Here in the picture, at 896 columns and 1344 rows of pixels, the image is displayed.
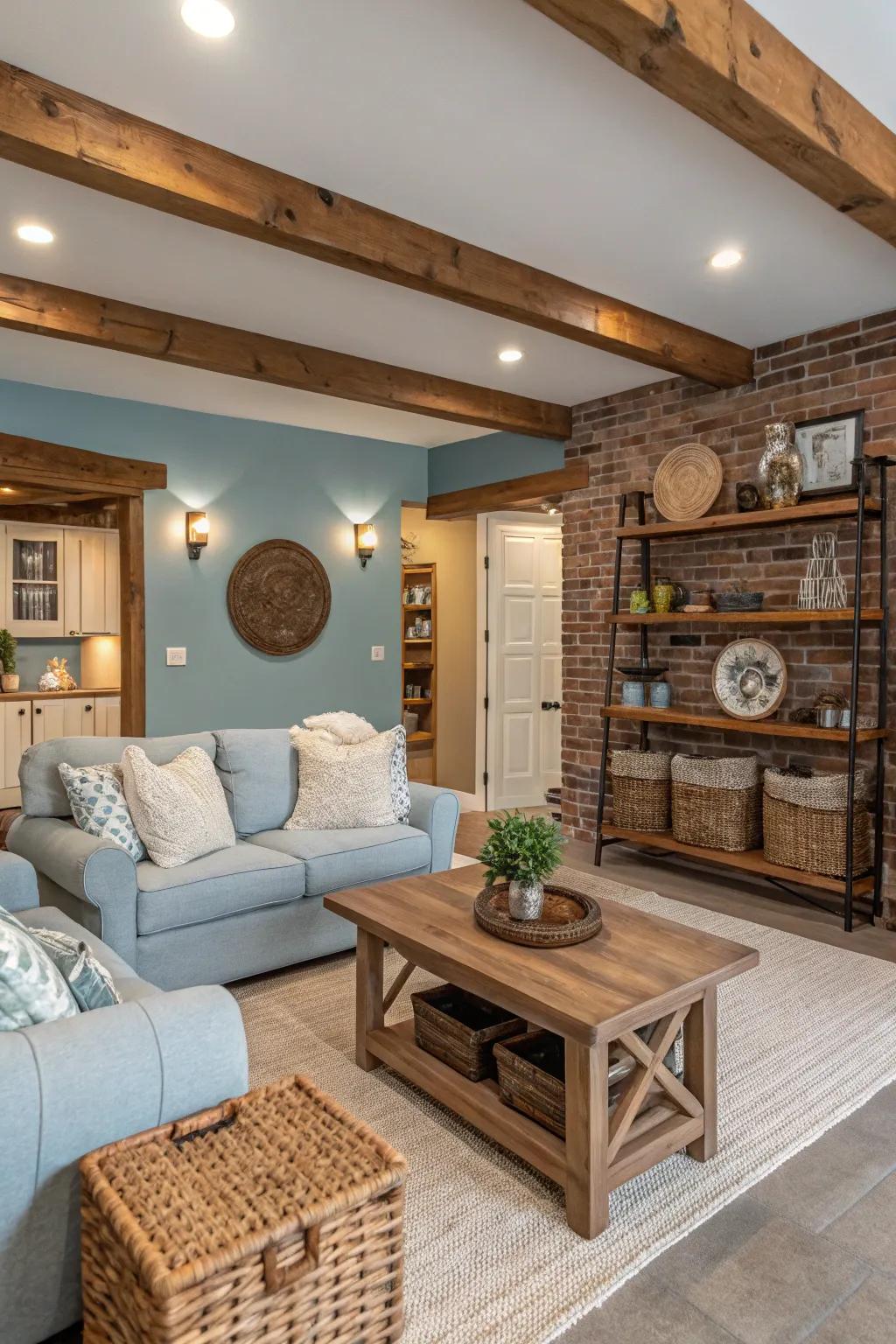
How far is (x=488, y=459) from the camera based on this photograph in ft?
19.8

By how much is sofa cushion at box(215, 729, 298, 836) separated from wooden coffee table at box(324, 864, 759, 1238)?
1.15 m

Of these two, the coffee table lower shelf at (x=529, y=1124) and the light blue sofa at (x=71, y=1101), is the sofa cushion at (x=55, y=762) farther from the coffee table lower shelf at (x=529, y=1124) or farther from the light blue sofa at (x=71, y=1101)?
the light blue sofa at (x=71, y=1101)

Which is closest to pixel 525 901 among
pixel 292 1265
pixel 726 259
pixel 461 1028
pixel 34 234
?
pixel 461 1028

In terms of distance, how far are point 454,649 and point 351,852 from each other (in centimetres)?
381

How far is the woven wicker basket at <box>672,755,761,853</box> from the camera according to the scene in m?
4.25

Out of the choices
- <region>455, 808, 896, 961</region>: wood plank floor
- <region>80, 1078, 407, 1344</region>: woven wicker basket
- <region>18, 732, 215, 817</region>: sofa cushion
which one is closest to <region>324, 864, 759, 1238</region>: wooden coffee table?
<region>80, 1078, 407, 1344</region>: woven wicker basket

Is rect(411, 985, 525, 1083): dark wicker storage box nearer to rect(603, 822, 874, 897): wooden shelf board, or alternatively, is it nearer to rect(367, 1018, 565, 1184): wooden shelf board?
rect(367, 1018, 565, 1184): wooden shelf board

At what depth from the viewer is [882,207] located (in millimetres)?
2639

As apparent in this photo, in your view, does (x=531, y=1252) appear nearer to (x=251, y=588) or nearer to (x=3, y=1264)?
(x=3, y=1264)

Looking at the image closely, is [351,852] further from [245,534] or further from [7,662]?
[7,662]

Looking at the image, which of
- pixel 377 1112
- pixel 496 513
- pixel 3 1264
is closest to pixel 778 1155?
pixel 377 1112

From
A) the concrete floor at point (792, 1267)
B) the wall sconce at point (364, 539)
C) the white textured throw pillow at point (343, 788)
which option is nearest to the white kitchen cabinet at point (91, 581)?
the wall sconce at point (364, 539)

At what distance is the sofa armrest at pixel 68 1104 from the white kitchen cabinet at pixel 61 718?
5.63 meters

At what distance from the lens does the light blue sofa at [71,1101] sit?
1391mm
